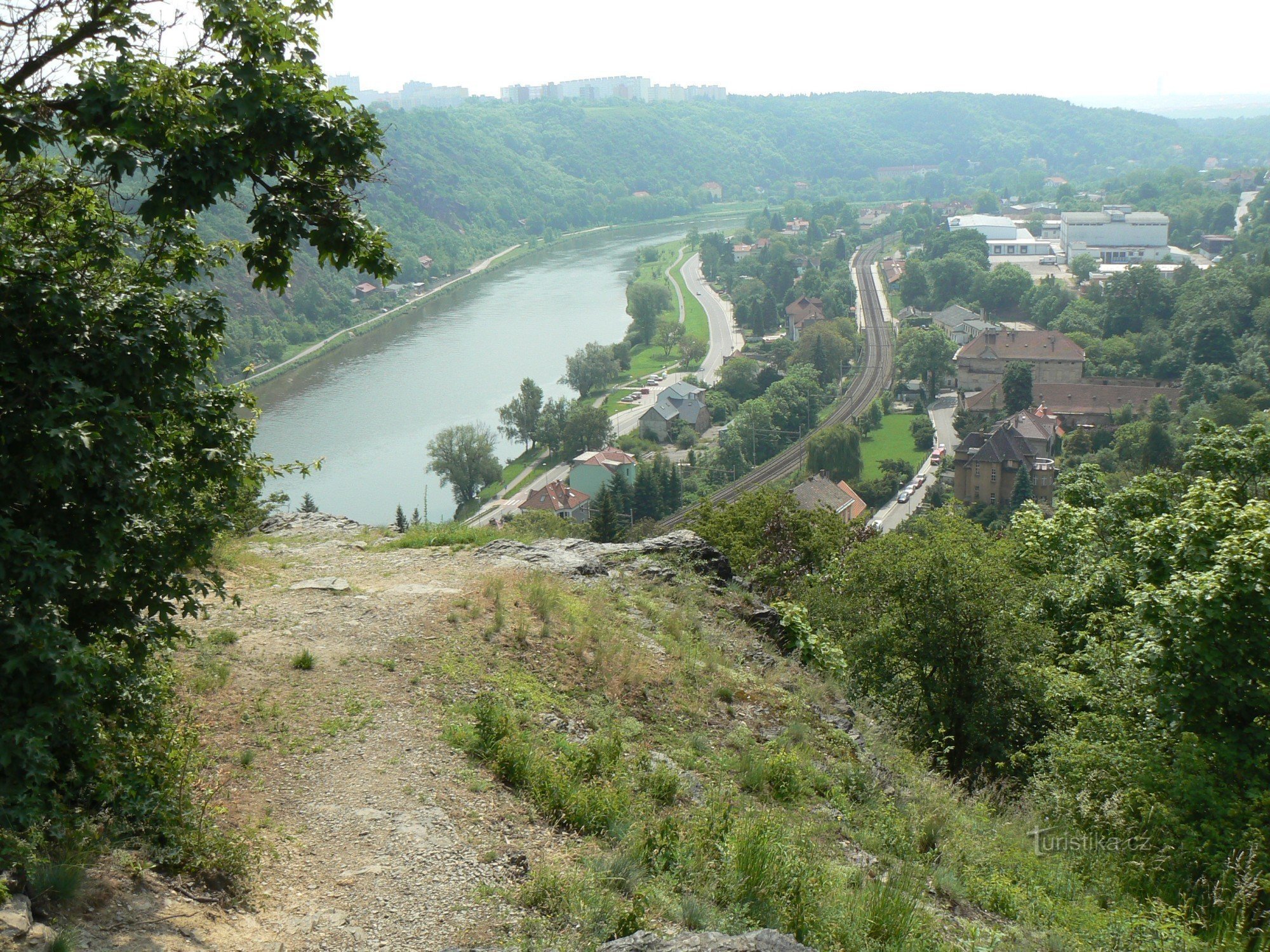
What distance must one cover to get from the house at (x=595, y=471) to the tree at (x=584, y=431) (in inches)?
84.2

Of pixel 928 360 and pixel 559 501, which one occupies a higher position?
pixel 928 360

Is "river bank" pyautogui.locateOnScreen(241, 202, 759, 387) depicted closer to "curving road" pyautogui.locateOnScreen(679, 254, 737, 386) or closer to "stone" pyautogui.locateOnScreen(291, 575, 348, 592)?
"stone" pyautogui.locateOnScreen(291, 575, 348, 592)

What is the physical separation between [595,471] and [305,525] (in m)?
27.3

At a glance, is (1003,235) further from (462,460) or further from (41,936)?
(41,936)

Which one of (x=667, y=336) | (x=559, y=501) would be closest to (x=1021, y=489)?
(x=559, y=501)

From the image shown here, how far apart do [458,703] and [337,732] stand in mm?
773

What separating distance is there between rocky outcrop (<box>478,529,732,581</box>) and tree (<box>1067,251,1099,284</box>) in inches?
2953

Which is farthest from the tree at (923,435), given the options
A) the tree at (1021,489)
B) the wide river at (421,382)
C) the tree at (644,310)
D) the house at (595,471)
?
the tree at (644,310)

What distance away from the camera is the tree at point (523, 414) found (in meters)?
41.4

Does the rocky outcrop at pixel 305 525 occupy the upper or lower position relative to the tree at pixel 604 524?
upper

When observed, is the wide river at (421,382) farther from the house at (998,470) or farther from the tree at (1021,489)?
the tree at (1021,489)

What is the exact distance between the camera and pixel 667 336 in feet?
196

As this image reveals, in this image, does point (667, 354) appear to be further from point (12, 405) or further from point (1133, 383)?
point (12, 405)

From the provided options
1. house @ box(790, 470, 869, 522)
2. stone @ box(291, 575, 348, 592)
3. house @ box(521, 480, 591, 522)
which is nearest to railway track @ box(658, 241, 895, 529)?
house @ box(790, 470, 869, 522)
